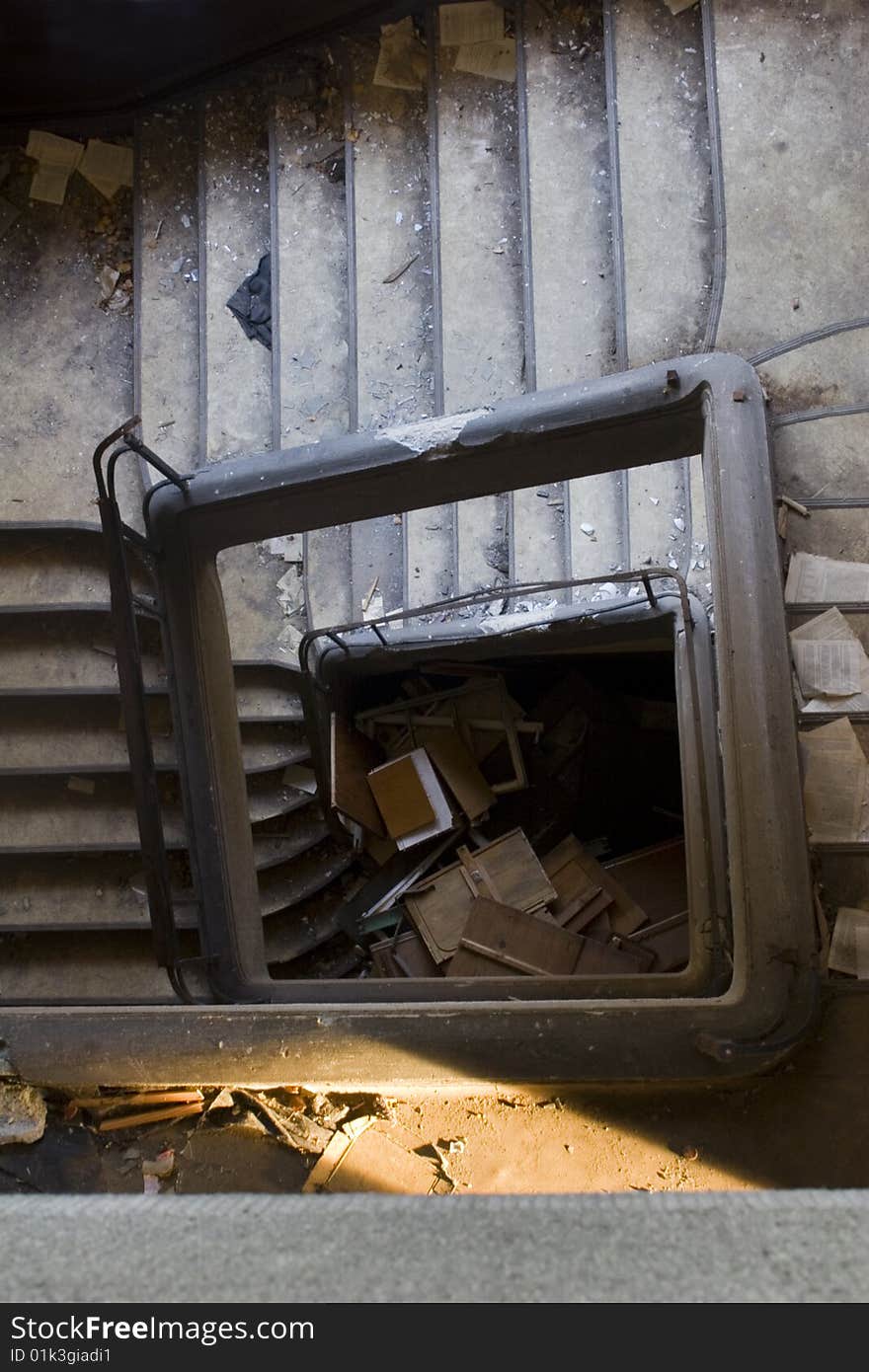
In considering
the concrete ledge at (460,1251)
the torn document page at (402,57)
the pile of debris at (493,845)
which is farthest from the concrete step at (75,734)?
the concrete ledge at (460,1251)

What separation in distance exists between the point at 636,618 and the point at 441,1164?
3580mm

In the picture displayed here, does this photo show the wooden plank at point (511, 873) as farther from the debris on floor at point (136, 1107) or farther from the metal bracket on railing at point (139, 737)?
the debris on floor at point (136, 1107)

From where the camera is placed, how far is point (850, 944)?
3.44m

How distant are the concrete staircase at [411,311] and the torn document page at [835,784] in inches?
42.5

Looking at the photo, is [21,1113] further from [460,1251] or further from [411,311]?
[411,311]

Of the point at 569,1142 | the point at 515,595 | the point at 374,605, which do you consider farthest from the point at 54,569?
the point at 569,1142

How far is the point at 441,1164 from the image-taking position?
9.14 feet

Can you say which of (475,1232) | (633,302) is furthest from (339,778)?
(475,1232)

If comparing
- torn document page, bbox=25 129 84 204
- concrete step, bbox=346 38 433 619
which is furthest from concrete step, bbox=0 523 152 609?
torn document page, bbox=25 129 84 204

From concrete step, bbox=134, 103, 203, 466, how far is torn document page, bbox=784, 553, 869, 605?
3.34 meters

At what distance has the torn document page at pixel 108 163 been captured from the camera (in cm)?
645

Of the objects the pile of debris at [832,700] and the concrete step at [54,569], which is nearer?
the pile of debris at [832,700]

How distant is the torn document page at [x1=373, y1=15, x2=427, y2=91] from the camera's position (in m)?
5.93

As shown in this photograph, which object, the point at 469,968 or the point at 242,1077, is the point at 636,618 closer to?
the point at 469,968
